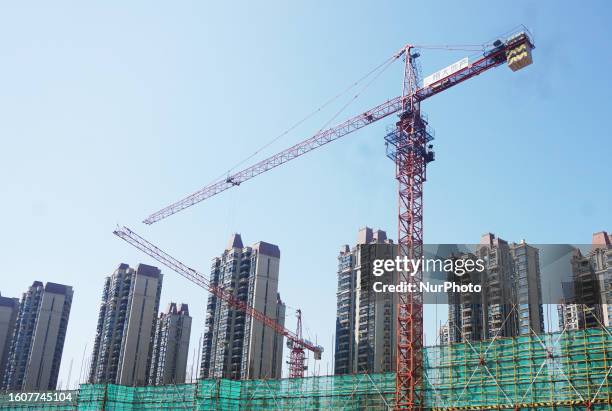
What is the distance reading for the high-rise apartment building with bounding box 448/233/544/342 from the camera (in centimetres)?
7907

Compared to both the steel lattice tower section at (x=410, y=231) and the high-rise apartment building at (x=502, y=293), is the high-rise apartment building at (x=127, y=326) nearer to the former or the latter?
the high-rise apartment building at (x=502, y=293)

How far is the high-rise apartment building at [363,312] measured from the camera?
3492 inches

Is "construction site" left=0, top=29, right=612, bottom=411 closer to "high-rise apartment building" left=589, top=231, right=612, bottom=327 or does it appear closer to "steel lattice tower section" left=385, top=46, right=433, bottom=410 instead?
"steel lattice tower section" left=385, top=46, right=433, bottom=410

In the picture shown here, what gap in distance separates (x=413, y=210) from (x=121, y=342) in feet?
255

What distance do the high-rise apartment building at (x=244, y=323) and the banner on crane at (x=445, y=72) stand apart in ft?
172

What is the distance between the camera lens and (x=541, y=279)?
8106cm

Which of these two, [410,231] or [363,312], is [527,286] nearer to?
[363,312]

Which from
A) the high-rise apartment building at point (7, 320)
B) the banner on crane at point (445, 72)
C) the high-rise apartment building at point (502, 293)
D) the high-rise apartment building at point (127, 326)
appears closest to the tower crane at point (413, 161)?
the banner on crane at point (445, 72)

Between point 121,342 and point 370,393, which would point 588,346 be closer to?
point 370,393

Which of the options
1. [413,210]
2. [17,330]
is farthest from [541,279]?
[17,330]

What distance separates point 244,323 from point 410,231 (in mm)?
55138

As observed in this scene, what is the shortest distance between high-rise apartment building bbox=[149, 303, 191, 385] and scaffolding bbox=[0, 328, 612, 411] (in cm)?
6254

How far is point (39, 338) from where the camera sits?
401 ft

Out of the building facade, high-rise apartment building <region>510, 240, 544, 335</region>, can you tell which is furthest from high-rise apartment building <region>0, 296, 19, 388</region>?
the building facade
